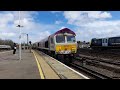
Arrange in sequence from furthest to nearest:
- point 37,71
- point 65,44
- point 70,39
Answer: point 70,39 < point 65,44 < point 37,71

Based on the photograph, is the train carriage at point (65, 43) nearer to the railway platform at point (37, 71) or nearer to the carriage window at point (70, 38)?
the carriage window at point (70, 38)

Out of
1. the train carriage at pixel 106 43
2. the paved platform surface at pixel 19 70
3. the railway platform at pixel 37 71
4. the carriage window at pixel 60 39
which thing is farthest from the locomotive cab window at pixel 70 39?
the train carriage at pixel 106 43

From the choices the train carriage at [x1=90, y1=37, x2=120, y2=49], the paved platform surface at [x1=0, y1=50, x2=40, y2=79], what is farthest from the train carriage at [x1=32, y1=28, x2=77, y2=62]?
the train carriage at [x1=90, y1=37, x2=120, y2=49]

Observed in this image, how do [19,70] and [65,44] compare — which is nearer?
[19,70]

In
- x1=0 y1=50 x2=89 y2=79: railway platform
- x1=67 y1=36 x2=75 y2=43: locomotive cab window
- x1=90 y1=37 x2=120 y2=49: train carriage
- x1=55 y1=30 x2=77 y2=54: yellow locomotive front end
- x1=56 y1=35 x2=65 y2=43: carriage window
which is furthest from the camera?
x1=90 y1=37 x2=120 y2=49: train carriage

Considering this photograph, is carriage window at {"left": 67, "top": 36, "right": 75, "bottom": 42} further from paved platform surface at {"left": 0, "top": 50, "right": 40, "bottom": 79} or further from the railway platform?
the railway platform

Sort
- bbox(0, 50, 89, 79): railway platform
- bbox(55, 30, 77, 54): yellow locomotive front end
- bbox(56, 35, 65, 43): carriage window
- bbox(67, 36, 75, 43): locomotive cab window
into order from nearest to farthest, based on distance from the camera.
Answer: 1. bbox(0, 50, 89, 79): railway platform
2. bbox(55, 30, 77, 54): yellow locomotive front end
3. bbox(67, 36, 75, 43): locomotive cab window
4. bbox(56, 35, 65, 43): carriage window

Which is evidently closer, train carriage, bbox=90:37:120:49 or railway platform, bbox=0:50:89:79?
railway platform, bbox=0:50:89:79

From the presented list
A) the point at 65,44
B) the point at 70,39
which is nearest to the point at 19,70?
the point at 65,44

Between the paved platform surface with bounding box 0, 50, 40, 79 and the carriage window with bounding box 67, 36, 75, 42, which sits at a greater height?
the carriage window with bounding box 67, 36, 75, 42

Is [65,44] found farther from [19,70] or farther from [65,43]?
[19,70]
